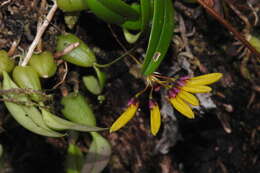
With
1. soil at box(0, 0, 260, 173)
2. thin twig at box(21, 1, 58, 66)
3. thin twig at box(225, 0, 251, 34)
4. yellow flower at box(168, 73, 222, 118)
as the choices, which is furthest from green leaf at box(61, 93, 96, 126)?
thin twig at box(225, 0, 251, 34)

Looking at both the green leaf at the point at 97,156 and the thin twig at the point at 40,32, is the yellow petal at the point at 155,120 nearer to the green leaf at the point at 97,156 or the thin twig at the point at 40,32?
the green leaf at the point at 97,156

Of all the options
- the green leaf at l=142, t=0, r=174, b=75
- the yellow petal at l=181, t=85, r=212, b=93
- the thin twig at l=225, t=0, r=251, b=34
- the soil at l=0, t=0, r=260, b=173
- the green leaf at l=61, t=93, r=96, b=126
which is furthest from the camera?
the thin twig at l=225, t=0, r=251, b=34

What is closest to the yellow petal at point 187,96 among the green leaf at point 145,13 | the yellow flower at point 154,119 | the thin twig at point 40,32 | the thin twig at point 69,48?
the yellow flower at point 154,119

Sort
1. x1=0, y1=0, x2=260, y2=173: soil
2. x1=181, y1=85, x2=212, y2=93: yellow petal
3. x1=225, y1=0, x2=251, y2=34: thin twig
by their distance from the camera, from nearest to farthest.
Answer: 1. x1=181, y1=85, x2=212, y2=93: yellow petal
2. x1=0, y1=0, x2=260, y2=173: soil
3. x1=225, y1=0, x2=251, y2=34: thin twig

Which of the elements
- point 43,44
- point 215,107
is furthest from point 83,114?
point 215,107

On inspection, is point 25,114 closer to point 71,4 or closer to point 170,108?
point 71,4

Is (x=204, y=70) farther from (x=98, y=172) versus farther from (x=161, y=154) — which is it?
(x=98, y=172)

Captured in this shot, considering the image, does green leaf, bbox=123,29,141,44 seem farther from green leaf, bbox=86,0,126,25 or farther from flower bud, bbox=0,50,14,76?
flower bud, bbox=0,50,14,76
